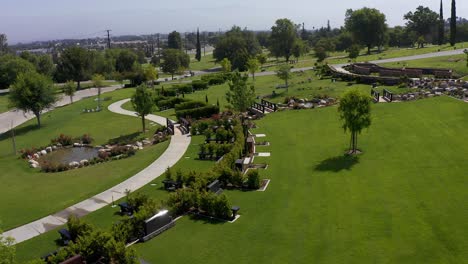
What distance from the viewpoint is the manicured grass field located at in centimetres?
1542

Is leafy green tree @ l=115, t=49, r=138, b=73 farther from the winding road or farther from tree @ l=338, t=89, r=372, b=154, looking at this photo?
tree @ l=338, t=89, r=372, b=154

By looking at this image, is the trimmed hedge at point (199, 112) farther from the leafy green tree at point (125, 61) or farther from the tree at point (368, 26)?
the tree at point (368, 26)

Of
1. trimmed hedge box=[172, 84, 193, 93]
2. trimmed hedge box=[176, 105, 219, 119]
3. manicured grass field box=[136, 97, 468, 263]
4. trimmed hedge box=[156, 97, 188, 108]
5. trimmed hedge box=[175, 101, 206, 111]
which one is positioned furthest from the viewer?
trimmed hedge box=[172, 84, 193, 93]

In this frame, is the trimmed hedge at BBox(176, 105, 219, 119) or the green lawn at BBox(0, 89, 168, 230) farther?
the trimmed hedge at BBox(176, 105, 219, 119)

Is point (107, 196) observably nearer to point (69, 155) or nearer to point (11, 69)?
point (69, 155)

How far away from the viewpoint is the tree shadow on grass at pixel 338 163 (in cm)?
2485

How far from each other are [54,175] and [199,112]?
18.4 m

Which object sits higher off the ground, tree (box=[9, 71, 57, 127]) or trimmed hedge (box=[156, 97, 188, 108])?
tree (box=[9, 71, 57, 127])

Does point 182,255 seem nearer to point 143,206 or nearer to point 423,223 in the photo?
point 143,206

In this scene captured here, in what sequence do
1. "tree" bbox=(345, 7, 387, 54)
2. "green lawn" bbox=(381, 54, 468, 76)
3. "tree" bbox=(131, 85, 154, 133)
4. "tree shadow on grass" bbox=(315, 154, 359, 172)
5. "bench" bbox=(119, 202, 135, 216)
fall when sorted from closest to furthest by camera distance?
"bench" bbox=(119, 202, 135, 216)
"tree shadow on grass" bbox=(315, 154, 359, 172)
"tree" bbox=(131, 85, 154, 133)
"green lawn" bbox=(381, 54, 468, 76)
"tree" bbox=(345, 7, 387, 54)

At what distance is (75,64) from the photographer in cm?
8756

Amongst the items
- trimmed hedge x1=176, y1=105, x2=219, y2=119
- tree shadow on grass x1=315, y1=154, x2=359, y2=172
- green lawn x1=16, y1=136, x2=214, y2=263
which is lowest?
green lawn x1=16, y1=136, x2=214, y2=263

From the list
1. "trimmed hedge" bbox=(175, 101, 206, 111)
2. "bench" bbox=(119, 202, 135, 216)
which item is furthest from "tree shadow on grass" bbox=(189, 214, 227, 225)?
"trimmed hedge" bbox=(175, 101, 206, 111)

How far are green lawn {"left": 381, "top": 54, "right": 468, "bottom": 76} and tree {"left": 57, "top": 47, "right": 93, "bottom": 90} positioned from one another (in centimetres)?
6012
